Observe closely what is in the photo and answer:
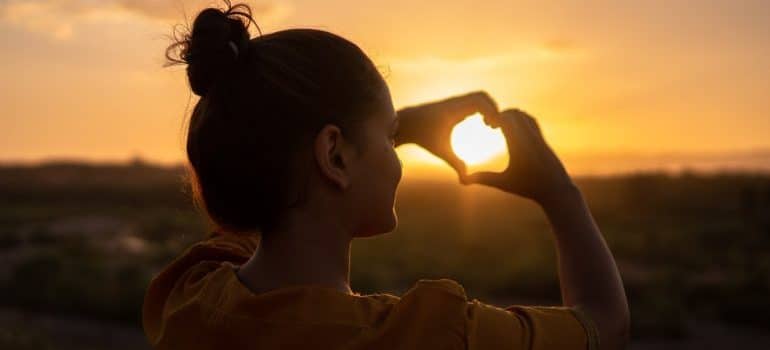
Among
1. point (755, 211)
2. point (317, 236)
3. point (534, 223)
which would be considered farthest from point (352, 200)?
point (755, 211)

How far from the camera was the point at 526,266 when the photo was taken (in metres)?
17.1

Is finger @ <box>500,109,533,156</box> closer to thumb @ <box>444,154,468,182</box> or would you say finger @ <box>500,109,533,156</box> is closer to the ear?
thumb @ <box>444,154,468,182</box>

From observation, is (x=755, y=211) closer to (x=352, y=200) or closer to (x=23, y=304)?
(x=23, y=304)

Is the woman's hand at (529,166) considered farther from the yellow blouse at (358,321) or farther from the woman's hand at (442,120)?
the yellow blouse at (358,321)

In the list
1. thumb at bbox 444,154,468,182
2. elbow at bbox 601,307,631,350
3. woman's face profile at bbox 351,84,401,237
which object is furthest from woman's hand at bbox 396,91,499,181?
elbow at bbox 601,307,631,350

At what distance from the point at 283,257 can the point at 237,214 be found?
127mm

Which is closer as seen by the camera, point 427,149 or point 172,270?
point 427,149

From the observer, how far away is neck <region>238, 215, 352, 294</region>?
62.1 inches

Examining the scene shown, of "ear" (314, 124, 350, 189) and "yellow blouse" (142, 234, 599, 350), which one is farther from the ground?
"ear" (314, 124, 350, 189)

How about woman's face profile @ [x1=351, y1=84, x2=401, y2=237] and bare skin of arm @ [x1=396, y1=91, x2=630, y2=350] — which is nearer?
bare skin of arm @ [x1=396, y1=91, x2=630, y2=350]

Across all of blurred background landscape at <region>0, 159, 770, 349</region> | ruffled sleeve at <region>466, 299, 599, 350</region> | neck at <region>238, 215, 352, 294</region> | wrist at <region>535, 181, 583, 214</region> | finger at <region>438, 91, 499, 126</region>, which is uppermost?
finger at <region>438, 91, 499, 126</region>

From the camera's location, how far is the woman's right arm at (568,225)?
1448 millimetres

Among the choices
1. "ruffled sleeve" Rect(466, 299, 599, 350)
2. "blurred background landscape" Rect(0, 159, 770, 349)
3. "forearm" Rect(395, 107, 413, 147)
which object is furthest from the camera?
"blurred background landscape" Rect(0, 159, 770, 349)

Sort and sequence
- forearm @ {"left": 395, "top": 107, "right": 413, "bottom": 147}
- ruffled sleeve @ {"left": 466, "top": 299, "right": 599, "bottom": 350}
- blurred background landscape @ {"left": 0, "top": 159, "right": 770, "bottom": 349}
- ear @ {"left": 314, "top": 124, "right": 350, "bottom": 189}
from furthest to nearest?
blurred background landscape @ {"left": 0, "top": 159, "right": 770, "bottom": 349} → forearm @ {"left": 395, "top": 107, "right": 413, "bottom": 147} → ear @ {"left": 314, "top": 124, "right": 350, "bottom": 189} → ruffled sleeve @ {"left": 466, "top": 299, "right": 599, "bottom": 350}
